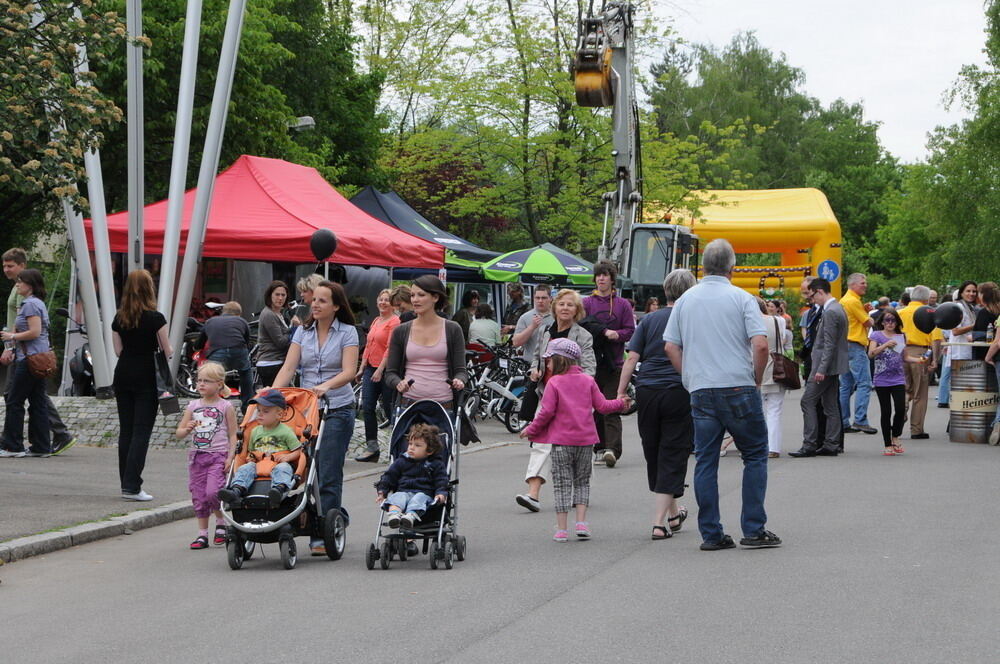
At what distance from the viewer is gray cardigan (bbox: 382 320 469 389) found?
886 cm

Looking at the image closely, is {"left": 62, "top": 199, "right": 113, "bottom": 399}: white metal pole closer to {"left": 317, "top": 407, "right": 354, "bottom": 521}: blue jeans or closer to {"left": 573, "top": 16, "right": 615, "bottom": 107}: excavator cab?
{"left": 317, "top": 407, "right": 354, "bottom": 521}: blue jeans

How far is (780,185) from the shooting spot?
82062mm

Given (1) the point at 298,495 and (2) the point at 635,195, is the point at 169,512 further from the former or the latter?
(2) the point at 635,195

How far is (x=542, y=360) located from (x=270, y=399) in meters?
2.80

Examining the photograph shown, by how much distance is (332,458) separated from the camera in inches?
348

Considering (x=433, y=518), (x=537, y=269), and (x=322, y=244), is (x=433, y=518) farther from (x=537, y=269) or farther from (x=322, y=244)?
(x=537, y=269)

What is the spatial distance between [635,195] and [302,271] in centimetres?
668

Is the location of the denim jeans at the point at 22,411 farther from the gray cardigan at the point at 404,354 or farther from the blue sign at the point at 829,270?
the blue sign at the point at 829,270

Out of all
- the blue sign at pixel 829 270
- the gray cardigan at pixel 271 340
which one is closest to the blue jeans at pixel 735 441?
the gray cardigan at pixel 271 340

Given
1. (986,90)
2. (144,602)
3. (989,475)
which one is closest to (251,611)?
(144,602)

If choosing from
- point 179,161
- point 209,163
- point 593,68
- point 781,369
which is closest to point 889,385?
point 781,369

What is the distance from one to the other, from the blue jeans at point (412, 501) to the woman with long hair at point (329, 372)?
676 millimetres

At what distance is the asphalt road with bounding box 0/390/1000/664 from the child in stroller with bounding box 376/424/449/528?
0.43 meters

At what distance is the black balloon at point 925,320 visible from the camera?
17.8m
